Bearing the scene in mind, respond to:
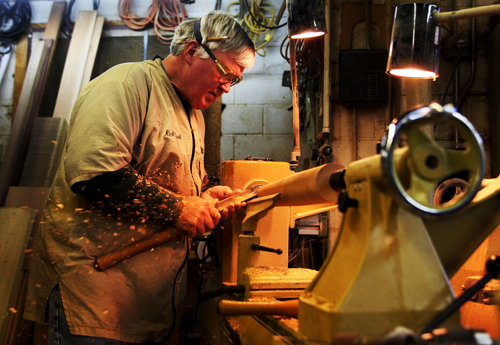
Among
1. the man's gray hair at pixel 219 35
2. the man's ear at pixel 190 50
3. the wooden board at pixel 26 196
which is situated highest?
the man's gray hair at pixel 219 35

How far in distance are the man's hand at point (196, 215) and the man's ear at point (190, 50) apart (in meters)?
0.61

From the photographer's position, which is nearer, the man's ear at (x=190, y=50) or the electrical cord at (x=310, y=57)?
the man's ear at (x=190, y=50)

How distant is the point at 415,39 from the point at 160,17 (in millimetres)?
2965

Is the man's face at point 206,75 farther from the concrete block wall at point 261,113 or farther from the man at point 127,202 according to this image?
the concrete block wall at point 261,113

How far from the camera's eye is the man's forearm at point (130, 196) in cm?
147

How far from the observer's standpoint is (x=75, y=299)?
5.00 feet

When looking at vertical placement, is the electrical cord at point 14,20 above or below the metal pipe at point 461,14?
above

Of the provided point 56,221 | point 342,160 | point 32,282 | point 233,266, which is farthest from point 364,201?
point 342,160

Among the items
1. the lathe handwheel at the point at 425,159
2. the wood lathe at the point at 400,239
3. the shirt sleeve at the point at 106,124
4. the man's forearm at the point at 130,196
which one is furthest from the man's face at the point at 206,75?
the lathe handwheel at the point at 425,159

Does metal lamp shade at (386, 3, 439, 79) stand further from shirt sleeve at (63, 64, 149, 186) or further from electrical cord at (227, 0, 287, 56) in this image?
electrical cord at (227, 0, 287, 56)

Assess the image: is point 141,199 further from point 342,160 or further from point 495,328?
point 342,160

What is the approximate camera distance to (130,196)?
149cm

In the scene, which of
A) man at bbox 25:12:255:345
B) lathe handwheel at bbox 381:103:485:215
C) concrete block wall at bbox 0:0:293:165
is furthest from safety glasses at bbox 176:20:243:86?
concrete block wall at bbox 0:0:293:165

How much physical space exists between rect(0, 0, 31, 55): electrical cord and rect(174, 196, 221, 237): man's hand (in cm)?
335
